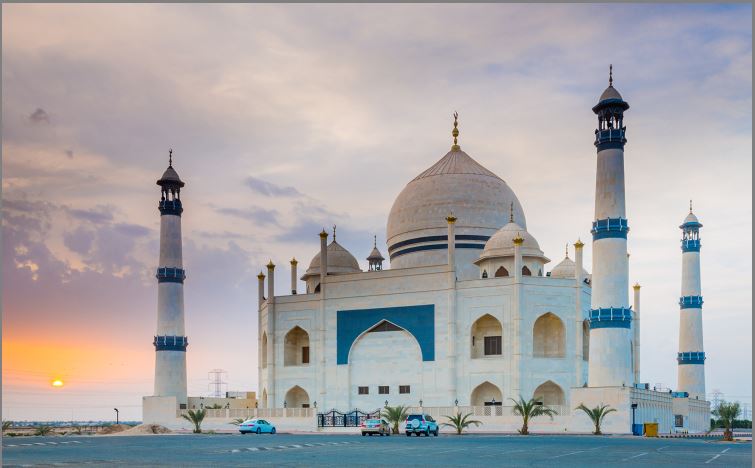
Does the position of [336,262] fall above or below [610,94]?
below

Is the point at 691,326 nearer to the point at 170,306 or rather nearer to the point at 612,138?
the point at 612,138

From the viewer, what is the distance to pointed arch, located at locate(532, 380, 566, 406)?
151 ft

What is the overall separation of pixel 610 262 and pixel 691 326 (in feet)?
63.3

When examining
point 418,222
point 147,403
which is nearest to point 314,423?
Answer: point 147,403

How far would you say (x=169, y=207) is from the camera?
176 feet

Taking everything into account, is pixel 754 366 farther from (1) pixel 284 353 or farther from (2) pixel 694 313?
(2) pixel 694 313

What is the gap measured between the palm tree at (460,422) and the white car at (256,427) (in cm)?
863

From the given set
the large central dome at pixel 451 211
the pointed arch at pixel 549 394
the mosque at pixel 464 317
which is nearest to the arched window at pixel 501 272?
the mosque at pixel 464 317

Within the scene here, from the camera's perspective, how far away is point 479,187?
56062 mm

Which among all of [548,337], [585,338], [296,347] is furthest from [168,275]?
[585,338]

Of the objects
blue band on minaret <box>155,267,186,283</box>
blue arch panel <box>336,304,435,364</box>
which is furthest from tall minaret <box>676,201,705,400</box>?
blue band on minaret <box>155,267,186,283</box>

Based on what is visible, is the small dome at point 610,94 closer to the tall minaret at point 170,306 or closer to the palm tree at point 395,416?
the palm tree at point 395,416

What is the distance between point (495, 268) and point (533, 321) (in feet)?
16.7

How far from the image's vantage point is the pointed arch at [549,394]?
151 ft
